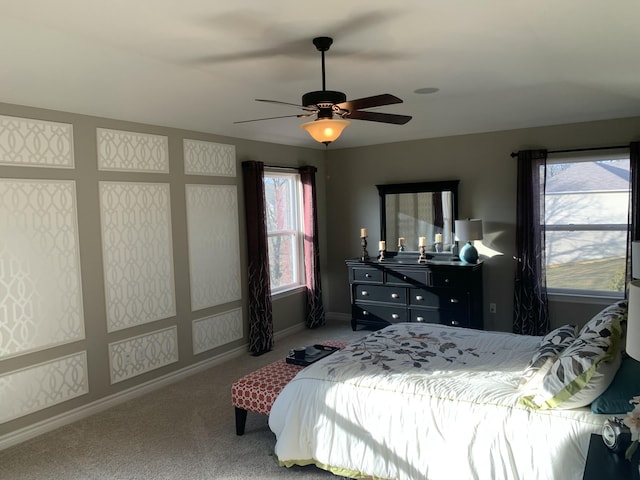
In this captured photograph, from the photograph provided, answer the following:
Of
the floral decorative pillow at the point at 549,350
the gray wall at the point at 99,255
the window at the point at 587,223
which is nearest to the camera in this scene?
the floral decorative pillow at the point at 549,350

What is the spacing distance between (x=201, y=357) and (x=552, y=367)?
136 inches

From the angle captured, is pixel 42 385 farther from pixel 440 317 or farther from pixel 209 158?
pixel 440 317

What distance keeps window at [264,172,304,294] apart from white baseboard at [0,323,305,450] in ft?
3.57

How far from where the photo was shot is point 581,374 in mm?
2371

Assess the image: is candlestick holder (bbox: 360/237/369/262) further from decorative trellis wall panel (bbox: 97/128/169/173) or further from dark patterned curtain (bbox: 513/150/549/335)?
decorative trellis wall panel (bbox: 97/128/169/173)

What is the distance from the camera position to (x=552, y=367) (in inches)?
100

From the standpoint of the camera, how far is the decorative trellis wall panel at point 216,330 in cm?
495

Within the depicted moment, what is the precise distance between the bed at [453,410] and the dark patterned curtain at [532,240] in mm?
2059

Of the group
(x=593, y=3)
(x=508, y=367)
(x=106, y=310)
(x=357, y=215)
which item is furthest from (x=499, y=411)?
(x=357, y=215)

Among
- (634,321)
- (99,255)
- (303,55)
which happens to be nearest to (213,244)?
(99,255)

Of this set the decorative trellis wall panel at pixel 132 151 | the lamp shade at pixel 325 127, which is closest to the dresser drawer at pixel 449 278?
the lamp shade at pixel 325 127

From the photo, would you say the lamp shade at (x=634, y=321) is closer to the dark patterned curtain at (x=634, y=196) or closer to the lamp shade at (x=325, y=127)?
the lamp shade at (x=325, y=127)

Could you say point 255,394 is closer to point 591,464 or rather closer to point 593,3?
point 591,464

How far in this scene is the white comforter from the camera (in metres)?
2.38
